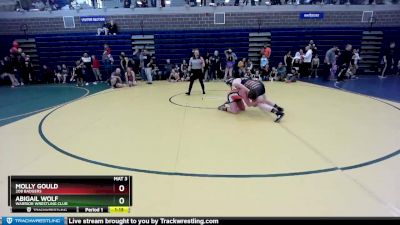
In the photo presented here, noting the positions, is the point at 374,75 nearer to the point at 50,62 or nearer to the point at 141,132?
the point at 141,132

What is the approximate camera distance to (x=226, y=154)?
5.01 meters

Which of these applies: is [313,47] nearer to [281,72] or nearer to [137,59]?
[281,72]

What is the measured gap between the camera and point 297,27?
15781 mm

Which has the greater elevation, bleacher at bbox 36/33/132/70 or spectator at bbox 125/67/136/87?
bleacher at bbox 36/33/132/70

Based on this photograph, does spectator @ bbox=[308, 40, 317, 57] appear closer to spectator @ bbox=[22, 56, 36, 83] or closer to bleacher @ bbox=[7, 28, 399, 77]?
bleacher @ bbox=[7, 28, 399, 77]

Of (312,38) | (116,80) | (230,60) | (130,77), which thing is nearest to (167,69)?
(130,77)

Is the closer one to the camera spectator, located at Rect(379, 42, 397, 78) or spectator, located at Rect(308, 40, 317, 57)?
spectator, located at Rect(308, 40, 317, 57)

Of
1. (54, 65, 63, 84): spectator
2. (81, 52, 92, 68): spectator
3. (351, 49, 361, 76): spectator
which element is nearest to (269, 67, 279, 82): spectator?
(351, 49, 361, 76): spectator

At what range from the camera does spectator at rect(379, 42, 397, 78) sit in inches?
573

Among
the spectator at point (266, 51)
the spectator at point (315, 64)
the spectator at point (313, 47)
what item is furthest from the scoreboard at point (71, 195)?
the spectator at point (315, 64)

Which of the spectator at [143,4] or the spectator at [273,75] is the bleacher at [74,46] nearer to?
the spectator at [143,4]

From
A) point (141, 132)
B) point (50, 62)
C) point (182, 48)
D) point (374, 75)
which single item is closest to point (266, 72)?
point (182, 48)

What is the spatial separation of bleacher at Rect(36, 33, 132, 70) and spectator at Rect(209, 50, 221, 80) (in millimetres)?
4644

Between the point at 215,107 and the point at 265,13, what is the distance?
953 centimetres
